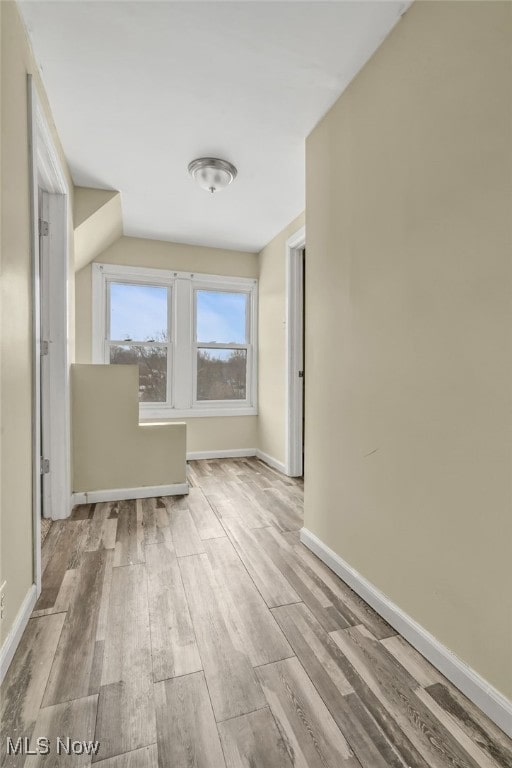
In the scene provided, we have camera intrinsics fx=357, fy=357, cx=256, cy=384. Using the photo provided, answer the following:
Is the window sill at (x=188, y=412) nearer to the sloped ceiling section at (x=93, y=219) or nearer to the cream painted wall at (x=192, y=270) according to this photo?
the cream painted wall at (x=192, y=270)

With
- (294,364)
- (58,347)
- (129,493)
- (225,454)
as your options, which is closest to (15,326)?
(58,347)

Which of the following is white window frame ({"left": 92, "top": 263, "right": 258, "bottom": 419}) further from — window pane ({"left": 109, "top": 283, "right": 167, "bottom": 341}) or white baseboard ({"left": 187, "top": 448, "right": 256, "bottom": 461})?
white baseboard ({"left": 187, "top": 448, "right": 256, "bottom": 461})

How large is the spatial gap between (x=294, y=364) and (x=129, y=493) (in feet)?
6.30

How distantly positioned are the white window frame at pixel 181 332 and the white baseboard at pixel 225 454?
450 millimetres

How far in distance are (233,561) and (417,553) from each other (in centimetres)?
100

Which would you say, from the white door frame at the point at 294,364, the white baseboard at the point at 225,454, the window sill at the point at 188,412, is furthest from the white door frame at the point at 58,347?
the white door frame at the point at 294,364

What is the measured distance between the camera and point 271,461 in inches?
156

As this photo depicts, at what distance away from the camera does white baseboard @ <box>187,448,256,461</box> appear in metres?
4.20

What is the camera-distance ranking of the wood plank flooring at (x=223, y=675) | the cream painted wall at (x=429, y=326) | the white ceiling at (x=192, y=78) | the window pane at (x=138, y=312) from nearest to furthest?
the wood plank flooring at (x=223, y=675) < the cream painted wall at (x=429, y=326) < the white ceiling at (x=192, y=78) < the window pane at (x=138, y=312)

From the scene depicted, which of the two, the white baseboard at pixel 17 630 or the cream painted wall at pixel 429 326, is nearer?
the cream painted wall at pixel 429 326

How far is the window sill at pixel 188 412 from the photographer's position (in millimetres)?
3965

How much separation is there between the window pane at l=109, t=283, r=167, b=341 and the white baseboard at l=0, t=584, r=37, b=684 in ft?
9.13

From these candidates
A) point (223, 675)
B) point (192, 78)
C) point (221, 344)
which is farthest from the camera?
point (221, 344)

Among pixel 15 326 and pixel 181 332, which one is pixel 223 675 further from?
pixel 181 332
